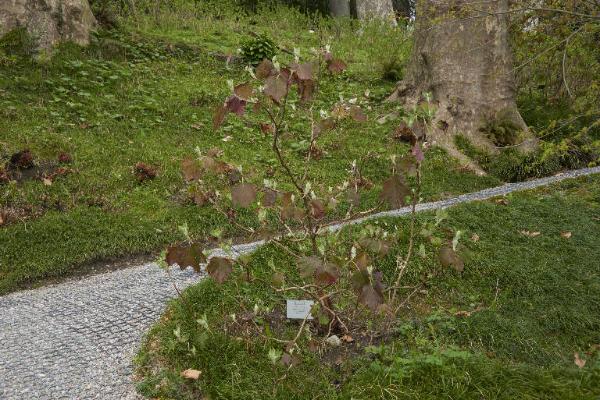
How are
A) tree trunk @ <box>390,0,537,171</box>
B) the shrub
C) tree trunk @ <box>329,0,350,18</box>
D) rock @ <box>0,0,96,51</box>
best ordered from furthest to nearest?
tree trunk @ <box>329,0,350,18</box> < the shrub < rock @ <box>0,0,96,51</box> < tree trunk @ <box>390,0,537,171</box>

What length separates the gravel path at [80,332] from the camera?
3.18 metres

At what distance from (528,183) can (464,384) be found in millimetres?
5693

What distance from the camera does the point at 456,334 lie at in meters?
3.70

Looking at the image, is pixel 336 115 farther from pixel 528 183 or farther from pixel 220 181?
pixel 528 183

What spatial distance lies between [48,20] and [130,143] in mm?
3572

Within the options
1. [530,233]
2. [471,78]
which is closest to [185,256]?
[530,233]

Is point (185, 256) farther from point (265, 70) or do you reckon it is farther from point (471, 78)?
point (471, 78)

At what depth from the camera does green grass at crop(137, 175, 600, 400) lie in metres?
2.96

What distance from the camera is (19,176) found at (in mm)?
6078

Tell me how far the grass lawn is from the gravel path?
605 mm

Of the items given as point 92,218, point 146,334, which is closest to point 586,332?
point 146,334

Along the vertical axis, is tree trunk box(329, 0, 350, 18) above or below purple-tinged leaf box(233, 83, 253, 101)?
above

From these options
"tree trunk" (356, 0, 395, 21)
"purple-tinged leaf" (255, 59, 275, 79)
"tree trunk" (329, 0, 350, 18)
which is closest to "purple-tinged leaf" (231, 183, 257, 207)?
"purple-tinged leaf" (255, 59, 275, 79)

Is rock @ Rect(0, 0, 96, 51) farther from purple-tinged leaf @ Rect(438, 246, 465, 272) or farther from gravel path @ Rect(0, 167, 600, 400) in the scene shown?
purple-tinged leaf @ Rect(438, 246, 465, 272)
